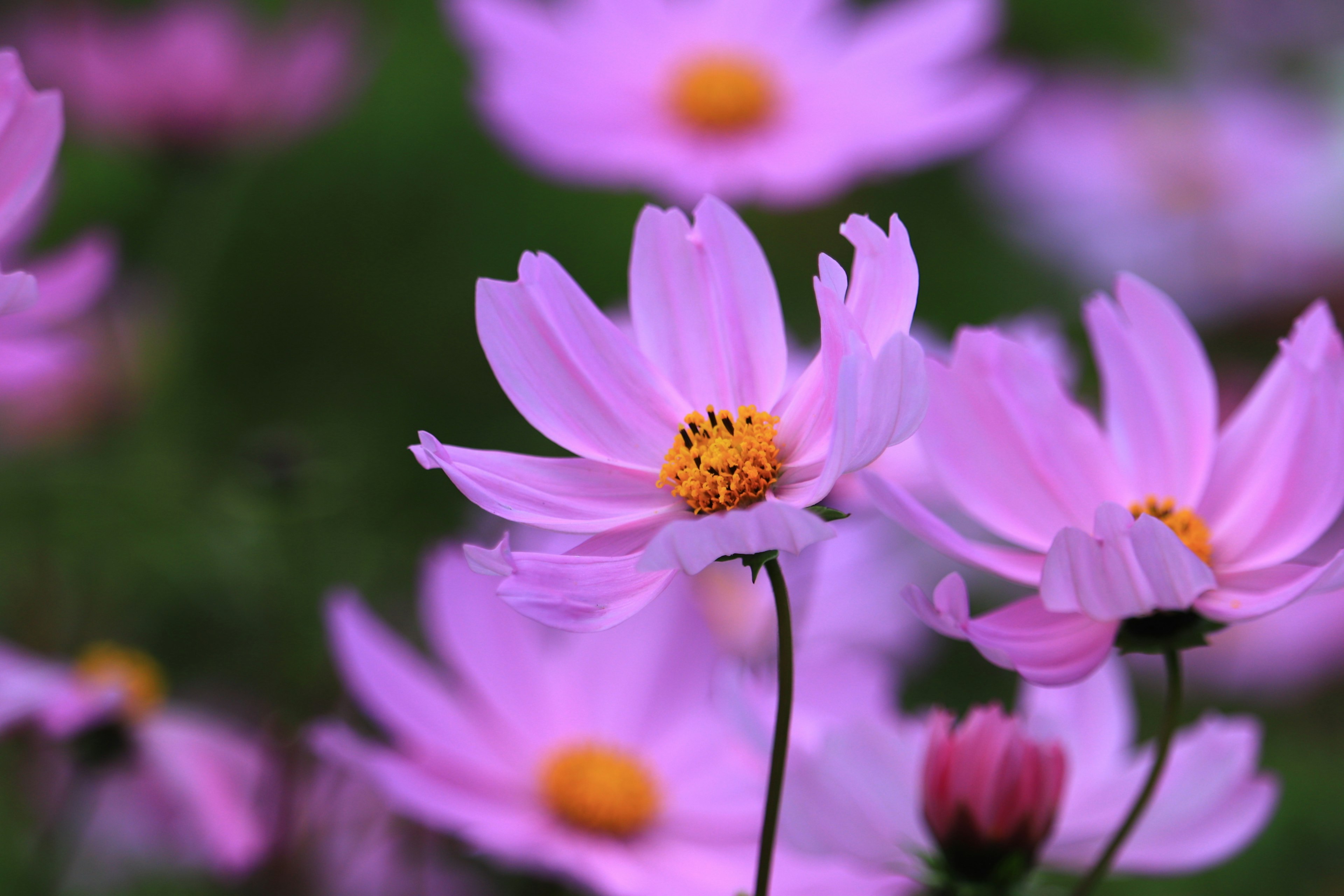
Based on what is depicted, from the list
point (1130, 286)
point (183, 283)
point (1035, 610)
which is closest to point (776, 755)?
point (1035, 610)

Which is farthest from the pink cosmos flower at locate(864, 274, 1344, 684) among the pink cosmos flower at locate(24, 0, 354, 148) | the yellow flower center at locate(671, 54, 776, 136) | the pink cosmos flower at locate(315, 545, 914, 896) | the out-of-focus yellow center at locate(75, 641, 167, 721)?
the pink cosmos flower at locate(24, 0, 354, 148)

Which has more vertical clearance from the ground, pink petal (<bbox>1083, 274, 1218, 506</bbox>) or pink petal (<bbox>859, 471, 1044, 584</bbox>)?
pink petal (<bbox>1083, 274, 1218, 506</bbox>)

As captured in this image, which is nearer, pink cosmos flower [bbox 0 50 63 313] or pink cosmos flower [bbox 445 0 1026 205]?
pink cosmos flower [bbox 0 50 63 313]

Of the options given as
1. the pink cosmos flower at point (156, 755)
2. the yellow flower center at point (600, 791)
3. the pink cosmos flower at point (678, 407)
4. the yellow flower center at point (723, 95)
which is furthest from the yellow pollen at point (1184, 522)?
the yellow flower center at point (723, 95)

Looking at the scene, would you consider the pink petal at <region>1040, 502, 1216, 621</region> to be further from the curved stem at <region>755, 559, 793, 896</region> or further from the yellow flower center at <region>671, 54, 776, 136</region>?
the yellow flower center at <region>671, 54, 776, 136</region>

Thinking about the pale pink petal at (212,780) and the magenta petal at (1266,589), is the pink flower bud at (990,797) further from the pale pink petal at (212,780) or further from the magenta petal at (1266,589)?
the pale pink petal at (212,780)

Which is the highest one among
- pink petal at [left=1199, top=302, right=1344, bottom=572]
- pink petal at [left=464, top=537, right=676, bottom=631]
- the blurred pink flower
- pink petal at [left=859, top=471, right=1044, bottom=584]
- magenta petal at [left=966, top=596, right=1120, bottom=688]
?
the blurred pink flower

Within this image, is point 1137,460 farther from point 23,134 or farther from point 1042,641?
point 23,134

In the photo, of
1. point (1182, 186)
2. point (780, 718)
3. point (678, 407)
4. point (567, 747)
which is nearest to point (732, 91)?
point (567, 747)
